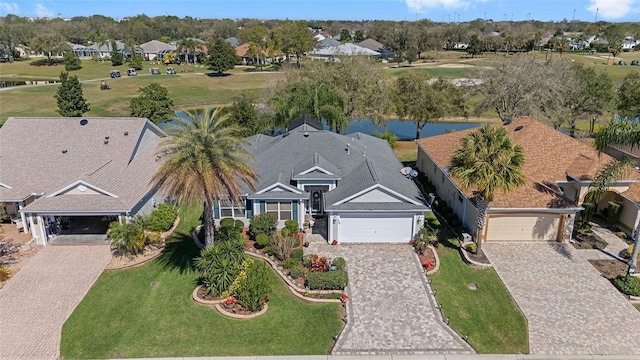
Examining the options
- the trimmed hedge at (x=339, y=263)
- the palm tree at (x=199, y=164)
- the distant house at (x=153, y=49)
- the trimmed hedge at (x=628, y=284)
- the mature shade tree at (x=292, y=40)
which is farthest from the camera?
the distant house at (x=153, y=49)

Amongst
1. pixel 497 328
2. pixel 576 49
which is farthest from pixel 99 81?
pixel 576 49

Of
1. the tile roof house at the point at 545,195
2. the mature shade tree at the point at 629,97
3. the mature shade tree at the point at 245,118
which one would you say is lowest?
the tile roof house at the point at 545,195

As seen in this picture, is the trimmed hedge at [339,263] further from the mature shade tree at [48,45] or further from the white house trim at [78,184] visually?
the mature shade tree at [48,45]

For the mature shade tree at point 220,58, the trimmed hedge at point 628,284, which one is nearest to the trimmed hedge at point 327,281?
the trimmed hedge at point 628,284

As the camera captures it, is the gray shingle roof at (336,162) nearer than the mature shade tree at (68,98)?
Yes

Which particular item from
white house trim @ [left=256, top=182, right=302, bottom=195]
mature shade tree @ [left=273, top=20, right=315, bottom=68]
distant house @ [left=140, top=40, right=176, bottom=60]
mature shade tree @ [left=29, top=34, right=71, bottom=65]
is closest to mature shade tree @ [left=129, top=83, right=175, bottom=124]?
white house trim @ [left=256, top=182, right=302, bottom=195]

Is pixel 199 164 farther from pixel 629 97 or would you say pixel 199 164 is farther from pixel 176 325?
pixel 629 97
